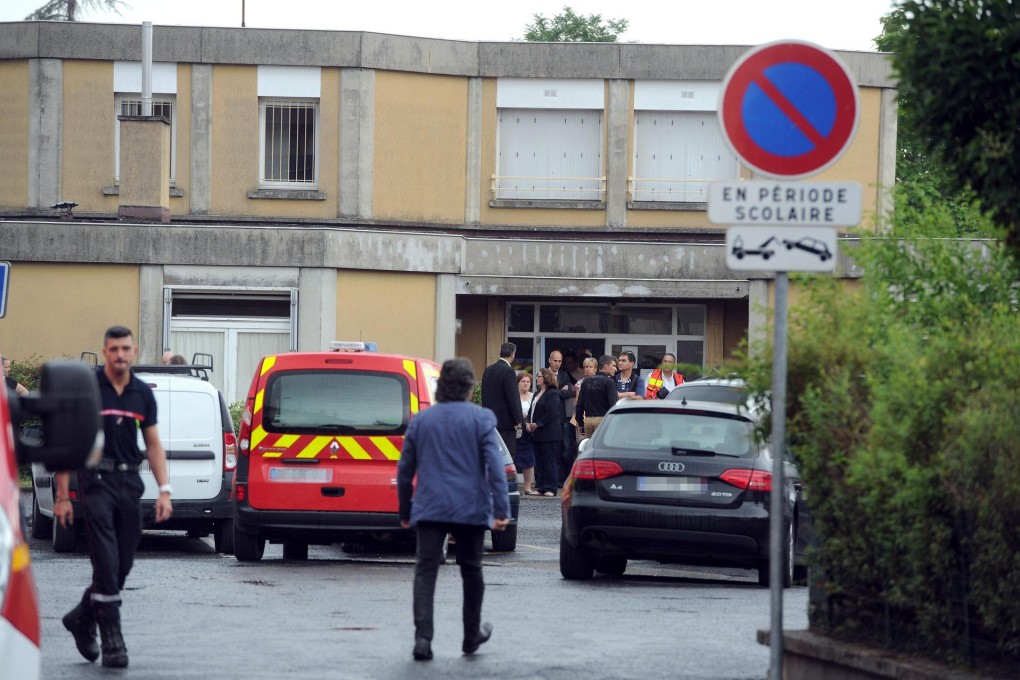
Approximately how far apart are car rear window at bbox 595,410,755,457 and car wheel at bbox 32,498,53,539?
20.9 ft

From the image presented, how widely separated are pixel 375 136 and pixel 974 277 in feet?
83.5

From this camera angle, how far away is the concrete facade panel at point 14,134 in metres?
34.2

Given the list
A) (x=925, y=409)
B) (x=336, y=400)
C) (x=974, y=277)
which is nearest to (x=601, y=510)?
(x=336, y=400)

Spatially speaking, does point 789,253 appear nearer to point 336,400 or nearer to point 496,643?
point 496,643

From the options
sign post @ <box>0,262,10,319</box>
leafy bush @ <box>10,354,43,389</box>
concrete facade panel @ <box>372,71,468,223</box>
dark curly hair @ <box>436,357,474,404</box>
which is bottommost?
leafy bush @ <box>10,354,43,389</box>

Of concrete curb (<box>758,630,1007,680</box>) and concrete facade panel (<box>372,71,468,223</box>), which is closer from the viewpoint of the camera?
concrete curb (<box>758,630,1007,680</box>)

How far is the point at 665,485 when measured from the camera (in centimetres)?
1420

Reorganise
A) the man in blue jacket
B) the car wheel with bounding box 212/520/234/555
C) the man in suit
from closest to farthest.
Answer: the man in blue jacket → the car wheel with bounding box 212/520/234/555 → the man in suit

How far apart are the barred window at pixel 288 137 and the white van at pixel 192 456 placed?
17887 mm

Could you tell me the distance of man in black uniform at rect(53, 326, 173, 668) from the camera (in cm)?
968

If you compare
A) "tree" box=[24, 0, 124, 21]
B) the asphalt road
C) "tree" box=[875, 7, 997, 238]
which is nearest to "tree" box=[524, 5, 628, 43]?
"tree" box=[24, 0, 124, 21]

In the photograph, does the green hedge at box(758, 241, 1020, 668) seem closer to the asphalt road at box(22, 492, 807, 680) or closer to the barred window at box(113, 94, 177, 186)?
the asphalt road at box(22, 492, 807, 680)

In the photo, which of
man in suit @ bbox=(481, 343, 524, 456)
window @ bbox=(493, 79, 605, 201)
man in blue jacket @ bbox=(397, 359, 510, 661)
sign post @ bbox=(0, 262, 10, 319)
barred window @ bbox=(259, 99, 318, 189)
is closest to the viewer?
man in blue jacket @ bbox=(397, 359, 510, 661)

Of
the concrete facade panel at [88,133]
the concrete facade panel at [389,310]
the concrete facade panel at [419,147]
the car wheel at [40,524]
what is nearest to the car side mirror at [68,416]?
the car wheel at [40,524]
